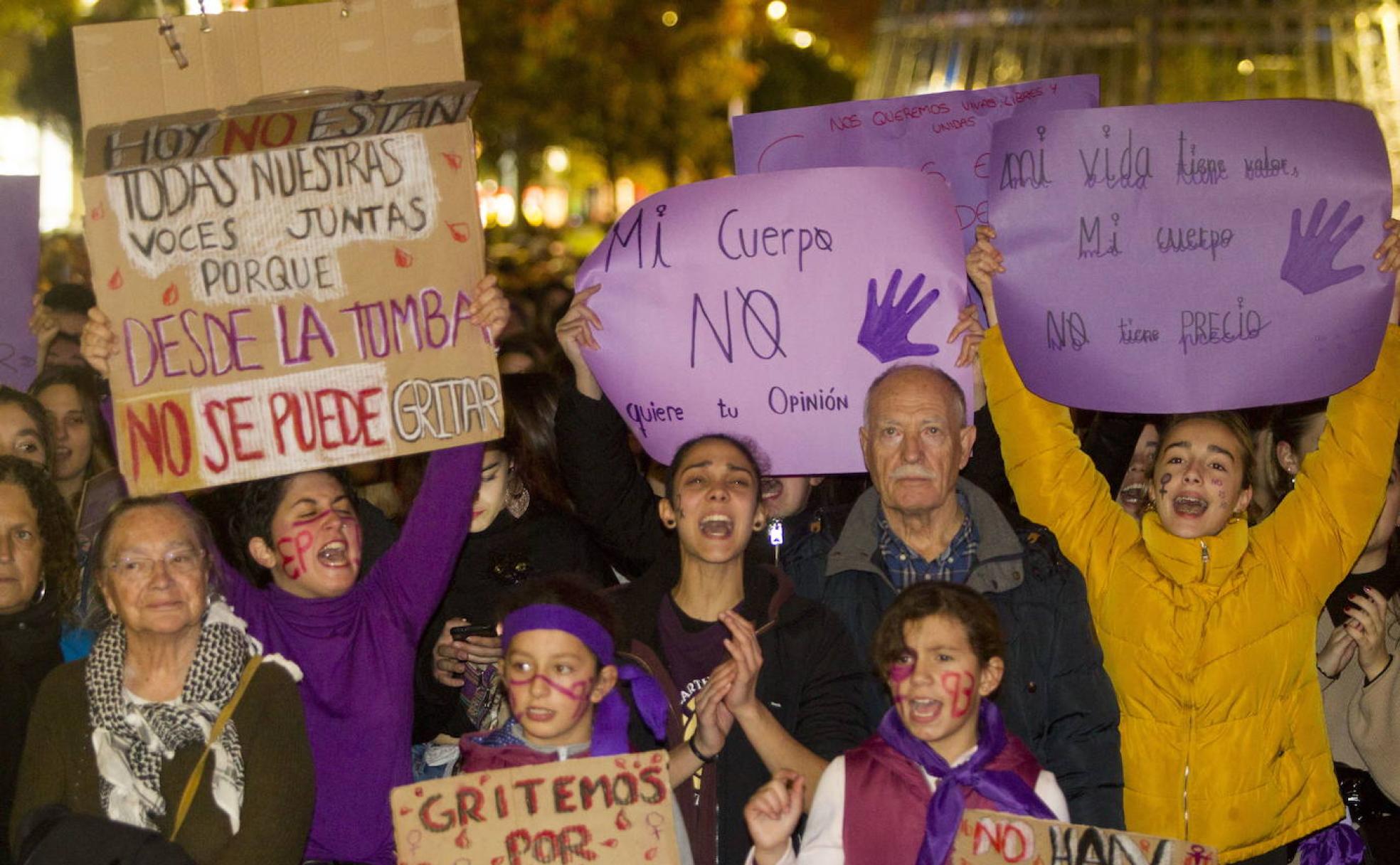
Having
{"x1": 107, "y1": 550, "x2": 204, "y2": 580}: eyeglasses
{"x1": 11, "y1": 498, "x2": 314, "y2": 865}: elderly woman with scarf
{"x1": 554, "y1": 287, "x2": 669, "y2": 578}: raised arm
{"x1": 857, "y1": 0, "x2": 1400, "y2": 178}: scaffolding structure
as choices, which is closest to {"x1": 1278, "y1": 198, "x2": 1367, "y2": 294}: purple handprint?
{"x1": 554, "y1": 287, "x2": 669, "y2": 578}: raised arm

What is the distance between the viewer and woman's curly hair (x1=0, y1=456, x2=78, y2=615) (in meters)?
4.23

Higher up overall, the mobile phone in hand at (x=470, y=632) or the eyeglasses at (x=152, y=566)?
the eyeglasses at (x=152, y=566)

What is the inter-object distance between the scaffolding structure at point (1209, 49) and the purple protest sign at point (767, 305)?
5.83m

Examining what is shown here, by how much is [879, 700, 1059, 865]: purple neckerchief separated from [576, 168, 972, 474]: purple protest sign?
1.23 m

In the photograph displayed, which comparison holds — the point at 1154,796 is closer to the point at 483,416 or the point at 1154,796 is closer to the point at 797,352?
the point at 797,352

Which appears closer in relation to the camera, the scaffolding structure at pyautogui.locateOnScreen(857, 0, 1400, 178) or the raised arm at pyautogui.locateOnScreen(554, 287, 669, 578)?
the raised arm at pyautogui.locateOnScreen(554, 287, 669, 578)

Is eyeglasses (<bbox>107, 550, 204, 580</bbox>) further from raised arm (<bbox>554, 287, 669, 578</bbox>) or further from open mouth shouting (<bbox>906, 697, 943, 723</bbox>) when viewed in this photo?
open mouth shouting (<bbox>906, 697, 943, 723</bbox>)

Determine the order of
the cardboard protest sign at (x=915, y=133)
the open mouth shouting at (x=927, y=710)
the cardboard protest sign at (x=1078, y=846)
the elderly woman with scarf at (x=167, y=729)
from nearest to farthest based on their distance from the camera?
the cardboard protest sign at (x=1078, y=846) → the elderly woman with scarf at (x=167, y=729) → the open mouth shouting at (x=927, y=710) → the cardboard protest sign at (x=915, y=133)

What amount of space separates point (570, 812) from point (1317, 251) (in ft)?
8.35

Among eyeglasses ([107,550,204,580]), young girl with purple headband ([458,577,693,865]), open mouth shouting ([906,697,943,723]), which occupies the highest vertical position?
eyeglasses ([107,550,204,580])

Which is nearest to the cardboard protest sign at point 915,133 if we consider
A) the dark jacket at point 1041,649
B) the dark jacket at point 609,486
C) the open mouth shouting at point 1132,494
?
the open mouth shouting at point 1132,494

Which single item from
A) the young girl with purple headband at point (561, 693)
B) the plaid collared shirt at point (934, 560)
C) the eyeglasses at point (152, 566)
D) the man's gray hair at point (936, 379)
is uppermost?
the man's gray hair at point (936, 379)

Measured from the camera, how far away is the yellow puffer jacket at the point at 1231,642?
13.7 ft

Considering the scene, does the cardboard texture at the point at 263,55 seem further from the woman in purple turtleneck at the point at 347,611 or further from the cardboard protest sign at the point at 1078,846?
the cardboard protest sign at the point at 1078,846
